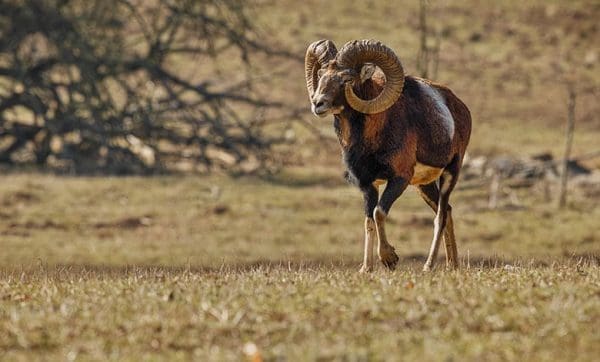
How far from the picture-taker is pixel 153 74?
45.4 metres

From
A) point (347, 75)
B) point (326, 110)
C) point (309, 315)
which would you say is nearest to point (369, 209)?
point (326, 110)

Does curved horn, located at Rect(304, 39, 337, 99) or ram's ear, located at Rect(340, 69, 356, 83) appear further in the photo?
curved horn, located at Rect(304, 39, 337, 99)

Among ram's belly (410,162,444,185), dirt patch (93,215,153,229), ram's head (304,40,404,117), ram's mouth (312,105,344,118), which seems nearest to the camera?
ram's mouth (312,105,344,118)

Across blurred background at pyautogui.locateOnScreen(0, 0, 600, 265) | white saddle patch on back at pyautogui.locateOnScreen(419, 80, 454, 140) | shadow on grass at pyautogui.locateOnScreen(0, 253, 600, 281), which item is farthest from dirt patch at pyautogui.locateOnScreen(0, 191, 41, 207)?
white saddle patch on back at pyautogui.locateOnScreen(419, 80, 454, 140)

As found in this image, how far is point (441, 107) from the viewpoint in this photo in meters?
14.9

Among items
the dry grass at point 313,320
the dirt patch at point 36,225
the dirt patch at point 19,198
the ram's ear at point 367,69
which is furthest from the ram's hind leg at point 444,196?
the dirt patch at point 19,198

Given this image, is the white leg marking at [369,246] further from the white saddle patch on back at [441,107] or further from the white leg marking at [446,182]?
the white saddle patch on back at [441,107]

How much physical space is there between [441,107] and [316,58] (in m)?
1.56

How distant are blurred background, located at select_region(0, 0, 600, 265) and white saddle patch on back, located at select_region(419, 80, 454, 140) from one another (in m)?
6.04

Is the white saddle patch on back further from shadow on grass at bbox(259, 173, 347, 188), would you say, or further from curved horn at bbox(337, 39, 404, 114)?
shadow on grass at bbox(259, 173, 347, 188)

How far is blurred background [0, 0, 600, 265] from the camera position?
31.8 meters

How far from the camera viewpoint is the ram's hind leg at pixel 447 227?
15.5m

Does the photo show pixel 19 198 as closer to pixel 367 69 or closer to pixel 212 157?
pixel 212 157

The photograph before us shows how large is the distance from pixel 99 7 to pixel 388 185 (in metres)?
30.9
